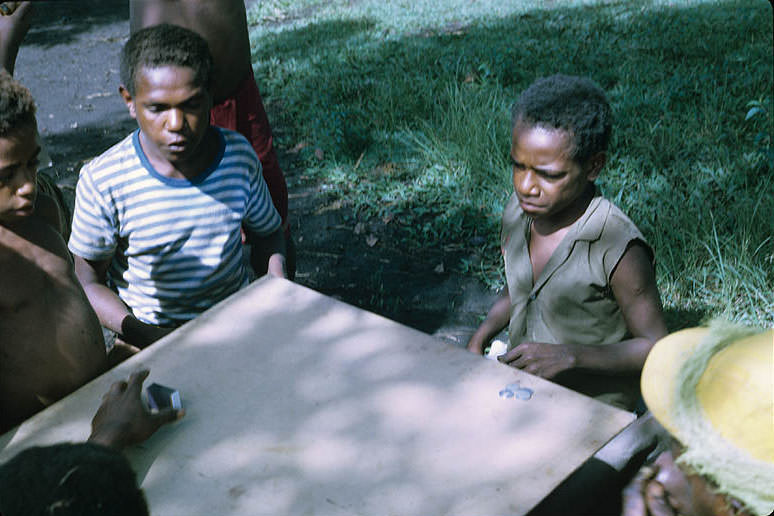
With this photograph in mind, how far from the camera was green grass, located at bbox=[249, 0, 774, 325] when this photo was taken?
3.43m

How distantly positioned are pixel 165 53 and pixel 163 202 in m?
0.46

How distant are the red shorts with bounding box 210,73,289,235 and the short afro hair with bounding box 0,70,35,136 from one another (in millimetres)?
1159

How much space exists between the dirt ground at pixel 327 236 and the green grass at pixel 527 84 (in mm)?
110

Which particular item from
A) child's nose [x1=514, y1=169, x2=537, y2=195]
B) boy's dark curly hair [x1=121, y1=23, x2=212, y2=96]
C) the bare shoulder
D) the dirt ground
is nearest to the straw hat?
the bare shoulder

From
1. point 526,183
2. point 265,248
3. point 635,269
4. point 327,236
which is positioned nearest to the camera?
point 635,269

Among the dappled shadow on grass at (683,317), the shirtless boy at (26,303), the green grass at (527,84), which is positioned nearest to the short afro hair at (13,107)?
the shirtless boy at (26,303)

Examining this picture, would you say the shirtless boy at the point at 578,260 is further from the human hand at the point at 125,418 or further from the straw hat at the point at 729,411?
the human hand at the point at 125,418

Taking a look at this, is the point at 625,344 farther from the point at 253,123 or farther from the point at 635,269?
the point at 253,123

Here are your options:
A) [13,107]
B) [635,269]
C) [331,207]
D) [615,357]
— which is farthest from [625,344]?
[331,207]

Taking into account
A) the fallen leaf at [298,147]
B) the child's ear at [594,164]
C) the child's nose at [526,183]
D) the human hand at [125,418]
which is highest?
the child's ear at [594,164]

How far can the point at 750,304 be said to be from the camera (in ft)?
10.3

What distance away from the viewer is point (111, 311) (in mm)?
2330

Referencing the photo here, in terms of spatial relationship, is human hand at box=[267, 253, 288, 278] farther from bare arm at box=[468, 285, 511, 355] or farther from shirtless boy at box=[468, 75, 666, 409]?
shirtless boy at box=[468, 75, 666, 409]

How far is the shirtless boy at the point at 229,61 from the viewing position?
112 inches
